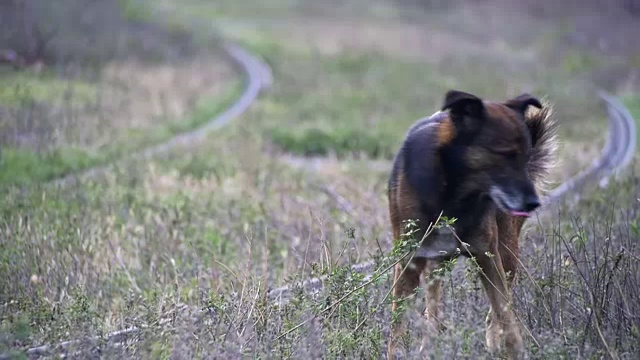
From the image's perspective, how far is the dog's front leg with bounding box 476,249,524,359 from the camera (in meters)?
5.97

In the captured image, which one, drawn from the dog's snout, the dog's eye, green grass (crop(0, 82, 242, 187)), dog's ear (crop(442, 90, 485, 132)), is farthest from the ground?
dog's ear (crop(442, 90, 485, 132))


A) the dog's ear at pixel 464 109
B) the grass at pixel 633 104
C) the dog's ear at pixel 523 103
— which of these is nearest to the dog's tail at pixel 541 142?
the dog's ear at pixel 523 103

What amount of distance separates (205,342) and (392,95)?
695 inches

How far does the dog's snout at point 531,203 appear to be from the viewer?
584 centimetres

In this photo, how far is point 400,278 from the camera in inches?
241

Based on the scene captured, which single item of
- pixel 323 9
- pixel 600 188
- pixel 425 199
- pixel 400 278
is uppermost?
pixel 425 199

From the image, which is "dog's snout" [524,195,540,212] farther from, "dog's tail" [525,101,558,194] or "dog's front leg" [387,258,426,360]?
"dog's tail" [525,101,558,194]

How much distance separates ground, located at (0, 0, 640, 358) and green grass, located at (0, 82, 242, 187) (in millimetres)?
45

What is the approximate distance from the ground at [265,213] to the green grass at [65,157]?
5 cm

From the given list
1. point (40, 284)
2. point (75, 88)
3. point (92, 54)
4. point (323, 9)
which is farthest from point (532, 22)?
point (40, 284)

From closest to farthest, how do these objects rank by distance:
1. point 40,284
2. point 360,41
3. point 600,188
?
point 40,284 < point 600,188 < point 360,41

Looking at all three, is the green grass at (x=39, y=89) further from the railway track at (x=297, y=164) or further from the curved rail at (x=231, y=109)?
the railway track at (x=297, y=164)

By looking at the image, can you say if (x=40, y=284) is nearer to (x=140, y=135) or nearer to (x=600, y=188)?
(x=600, y=188)

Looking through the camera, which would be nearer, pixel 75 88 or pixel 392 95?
pixel 75 88
